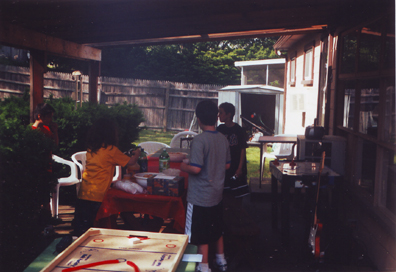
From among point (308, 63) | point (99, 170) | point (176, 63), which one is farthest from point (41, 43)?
point (176, 63)

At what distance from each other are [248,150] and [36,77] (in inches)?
328

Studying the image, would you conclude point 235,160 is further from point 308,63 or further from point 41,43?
point 308,63

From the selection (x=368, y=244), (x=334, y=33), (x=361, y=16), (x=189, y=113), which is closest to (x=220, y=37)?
(x=334, y=33)

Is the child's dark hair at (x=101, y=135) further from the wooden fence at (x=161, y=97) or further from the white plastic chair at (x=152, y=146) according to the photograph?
the wooden fence at (x=161, y=97)

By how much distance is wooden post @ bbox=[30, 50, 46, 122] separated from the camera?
5.49 metres

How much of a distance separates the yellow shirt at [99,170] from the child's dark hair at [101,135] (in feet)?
0.17

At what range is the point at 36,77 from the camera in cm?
558

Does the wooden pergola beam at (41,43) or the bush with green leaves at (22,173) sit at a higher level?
the wooden pergola beam at (41,43)

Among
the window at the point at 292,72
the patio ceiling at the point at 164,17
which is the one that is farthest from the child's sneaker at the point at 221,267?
the window at the point at 292,72

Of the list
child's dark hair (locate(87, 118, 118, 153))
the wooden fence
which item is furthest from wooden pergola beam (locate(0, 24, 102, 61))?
the wooden fence

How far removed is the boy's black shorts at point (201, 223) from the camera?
11.0ft

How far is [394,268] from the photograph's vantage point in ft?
11.1

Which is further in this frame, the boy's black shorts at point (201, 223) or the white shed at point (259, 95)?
the white shed at point (259, 95)

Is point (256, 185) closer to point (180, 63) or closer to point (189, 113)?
point (189, 113)
